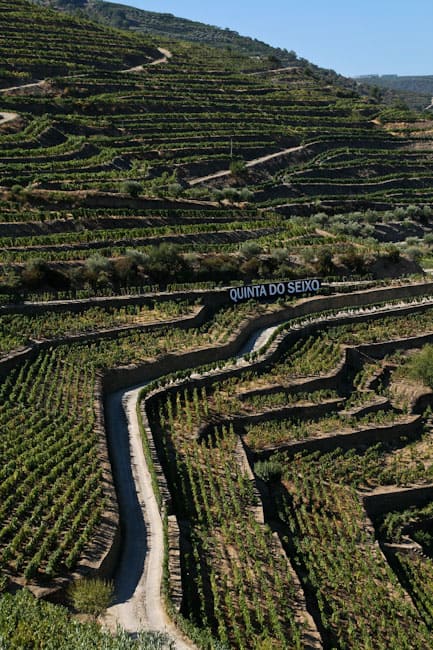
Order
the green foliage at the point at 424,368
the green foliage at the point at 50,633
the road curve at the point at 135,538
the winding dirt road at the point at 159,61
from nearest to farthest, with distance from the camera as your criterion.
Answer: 1. the green foliage at the point at 50,633
2. the road curve at the point at 135,538
3. the green foliage at the point at 424,368
4. the winding dirt road at the point at 159,61

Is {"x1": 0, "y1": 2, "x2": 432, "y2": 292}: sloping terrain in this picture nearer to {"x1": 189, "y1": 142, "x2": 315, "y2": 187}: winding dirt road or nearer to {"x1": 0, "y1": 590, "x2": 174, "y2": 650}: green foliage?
{"x1": 189, "y1": 142, "x2": 315, "y2": 187}: winding dirt road

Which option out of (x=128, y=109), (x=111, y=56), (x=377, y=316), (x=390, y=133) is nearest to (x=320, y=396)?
(x=377, y=316)

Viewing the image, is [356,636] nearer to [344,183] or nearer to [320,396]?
[320,396]

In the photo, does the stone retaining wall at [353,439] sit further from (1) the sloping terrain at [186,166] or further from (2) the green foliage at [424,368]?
(1) the sloping terrain at [186,166]

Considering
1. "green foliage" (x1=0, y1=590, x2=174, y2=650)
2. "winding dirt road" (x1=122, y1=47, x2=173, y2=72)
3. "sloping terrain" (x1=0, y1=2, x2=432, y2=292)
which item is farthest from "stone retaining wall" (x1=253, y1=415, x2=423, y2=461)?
"winding dirt road" (x1=122, y1=47, x2=173, y2=72)

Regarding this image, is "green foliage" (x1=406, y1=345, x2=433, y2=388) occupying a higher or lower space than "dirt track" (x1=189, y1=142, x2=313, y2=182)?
lower

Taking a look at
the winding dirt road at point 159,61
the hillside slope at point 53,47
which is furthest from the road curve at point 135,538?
the winding dirt road at point 159,61
